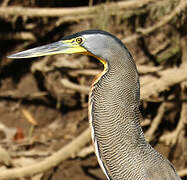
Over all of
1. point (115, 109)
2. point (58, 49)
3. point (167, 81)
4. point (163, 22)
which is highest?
point (58, 49)

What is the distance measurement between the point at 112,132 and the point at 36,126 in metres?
2.53

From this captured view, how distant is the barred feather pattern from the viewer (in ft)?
4.57

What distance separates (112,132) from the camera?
1.41 m

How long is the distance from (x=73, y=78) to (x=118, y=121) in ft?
7.42

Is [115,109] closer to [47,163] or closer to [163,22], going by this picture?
[47,163]

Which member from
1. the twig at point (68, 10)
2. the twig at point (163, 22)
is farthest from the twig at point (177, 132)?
the twig at point (68, 10)

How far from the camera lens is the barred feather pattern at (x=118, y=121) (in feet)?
4.57

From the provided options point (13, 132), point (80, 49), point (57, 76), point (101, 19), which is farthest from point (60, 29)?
point (80, 49)

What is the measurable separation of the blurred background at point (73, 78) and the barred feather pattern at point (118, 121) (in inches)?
37.2

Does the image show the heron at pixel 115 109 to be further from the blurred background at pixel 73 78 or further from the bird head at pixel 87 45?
the blurred background at pixel 73 78

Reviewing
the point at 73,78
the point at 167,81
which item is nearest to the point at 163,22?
the point at 167,81

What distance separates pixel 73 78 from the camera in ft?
11.9

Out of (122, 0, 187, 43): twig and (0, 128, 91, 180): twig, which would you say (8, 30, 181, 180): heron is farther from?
(122, 0, 187, 43): twig

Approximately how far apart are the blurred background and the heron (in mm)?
952
